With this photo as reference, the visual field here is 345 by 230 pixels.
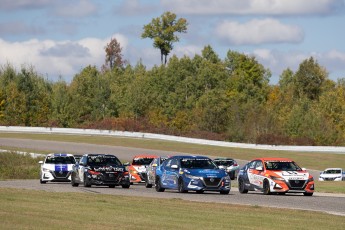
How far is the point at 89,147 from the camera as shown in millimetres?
82875

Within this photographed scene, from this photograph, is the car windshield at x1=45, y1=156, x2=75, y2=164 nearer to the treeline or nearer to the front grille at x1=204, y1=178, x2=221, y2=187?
the front grille at x1=204, y1=178, x2=221, y2=187

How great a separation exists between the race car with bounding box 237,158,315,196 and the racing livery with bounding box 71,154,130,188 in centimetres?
538

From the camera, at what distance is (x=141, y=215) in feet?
74.1

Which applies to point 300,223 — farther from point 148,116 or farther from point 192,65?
point 192,65

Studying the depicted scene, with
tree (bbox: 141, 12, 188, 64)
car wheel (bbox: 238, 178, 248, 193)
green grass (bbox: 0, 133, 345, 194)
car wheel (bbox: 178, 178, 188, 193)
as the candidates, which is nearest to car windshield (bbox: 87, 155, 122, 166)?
car wheel (bbox: 178, 178, 188, 193)

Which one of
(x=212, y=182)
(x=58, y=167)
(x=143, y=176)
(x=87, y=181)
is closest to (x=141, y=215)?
(x=212, y=182)

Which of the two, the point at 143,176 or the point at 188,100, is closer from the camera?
the point at 143,176

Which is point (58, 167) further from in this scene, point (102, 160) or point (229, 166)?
point (229, 166)

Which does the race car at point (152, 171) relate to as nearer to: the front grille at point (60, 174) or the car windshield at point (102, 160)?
the car windshield at point (102, 160)

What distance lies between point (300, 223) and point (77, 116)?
377 feet

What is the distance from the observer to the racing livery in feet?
128

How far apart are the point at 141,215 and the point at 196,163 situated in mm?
13870

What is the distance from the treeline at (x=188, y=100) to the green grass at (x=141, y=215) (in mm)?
84964

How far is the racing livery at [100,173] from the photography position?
39.1m
